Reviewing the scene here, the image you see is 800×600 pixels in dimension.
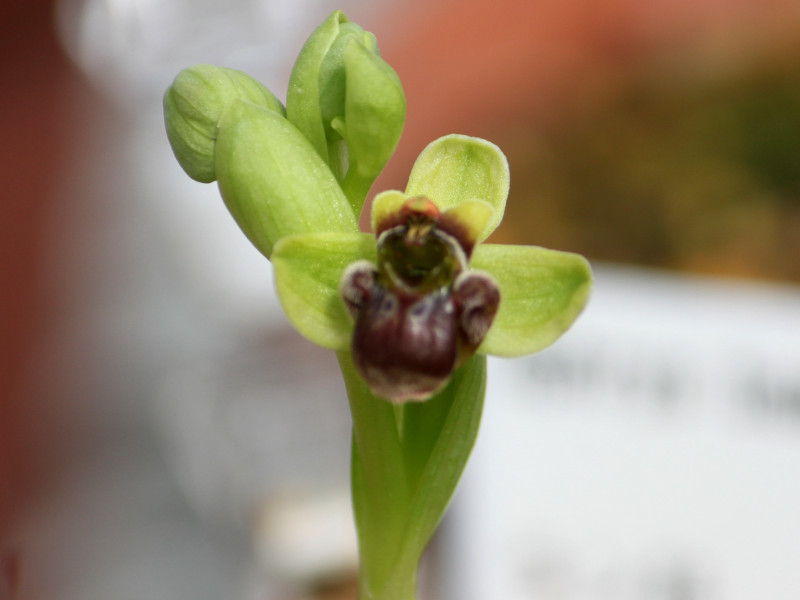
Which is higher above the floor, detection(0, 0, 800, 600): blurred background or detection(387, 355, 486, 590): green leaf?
detection(0, 0, 800, 600): blurred background

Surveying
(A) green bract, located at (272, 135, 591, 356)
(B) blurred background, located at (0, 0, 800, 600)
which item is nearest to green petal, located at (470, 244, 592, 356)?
(A) green bract, located at (272, 135, 591, 356)

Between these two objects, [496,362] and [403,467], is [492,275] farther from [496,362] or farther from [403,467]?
[496,362]

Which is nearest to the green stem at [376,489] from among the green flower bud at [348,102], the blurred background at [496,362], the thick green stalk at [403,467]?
the thick green stalk at [403,467]

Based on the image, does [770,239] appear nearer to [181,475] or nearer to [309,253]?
[181,475]

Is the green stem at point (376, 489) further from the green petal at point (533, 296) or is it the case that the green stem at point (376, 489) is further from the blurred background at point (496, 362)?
the blurred background at point (496, 362)

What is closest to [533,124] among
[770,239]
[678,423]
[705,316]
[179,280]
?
[770,239]

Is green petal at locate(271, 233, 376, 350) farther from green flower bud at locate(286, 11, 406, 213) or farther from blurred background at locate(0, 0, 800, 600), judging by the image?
blurred background at locate(0, 0, 800, 600)

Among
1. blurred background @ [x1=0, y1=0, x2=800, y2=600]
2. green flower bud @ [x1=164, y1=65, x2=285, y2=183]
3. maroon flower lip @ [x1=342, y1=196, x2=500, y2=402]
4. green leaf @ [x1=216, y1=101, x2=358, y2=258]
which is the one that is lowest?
maroon flower lip @ [x1=342, y1=196, x2=500, y2=402]
